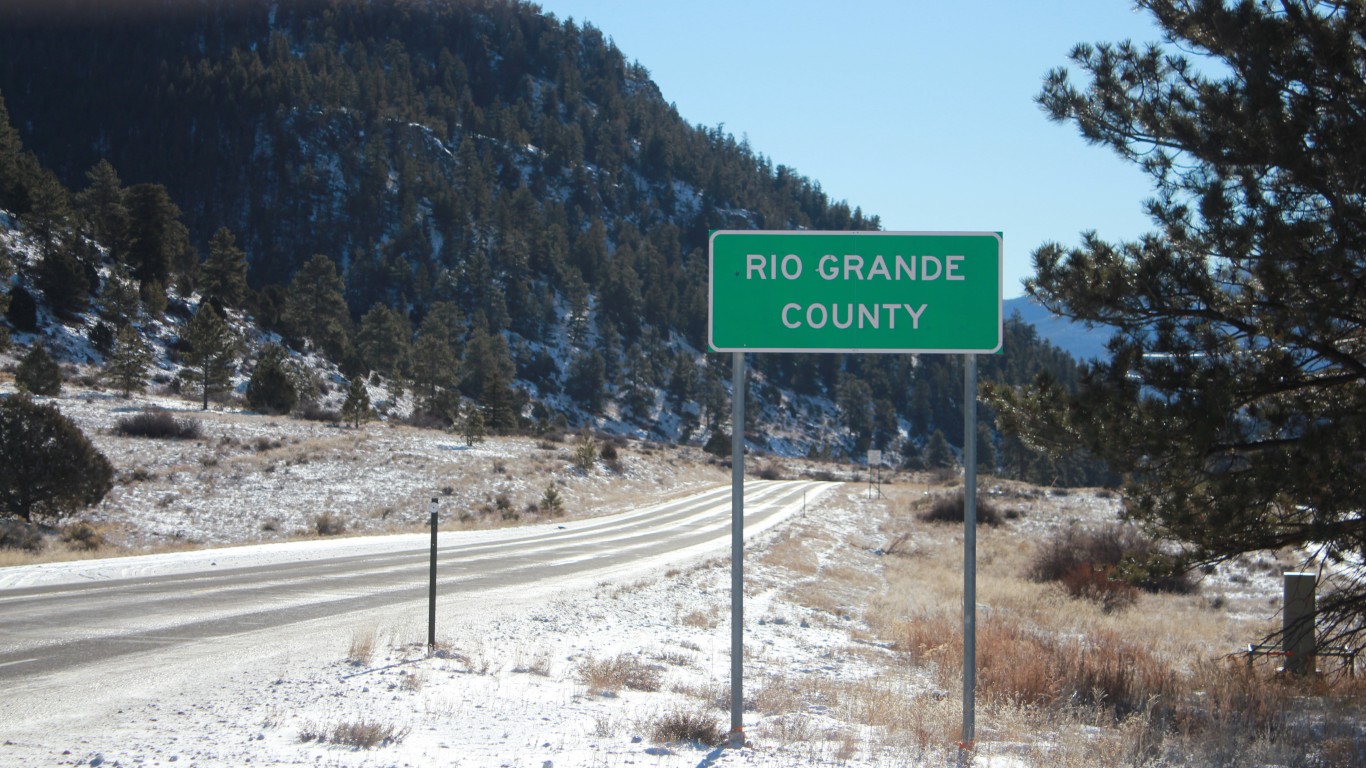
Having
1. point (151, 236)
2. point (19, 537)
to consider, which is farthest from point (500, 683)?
point (151, 236)

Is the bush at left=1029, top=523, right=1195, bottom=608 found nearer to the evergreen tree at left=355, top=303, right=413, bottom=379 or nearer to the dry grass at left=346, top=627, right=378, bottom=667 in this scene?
the dry grass at left=346, top=627, right=378, bottom=667

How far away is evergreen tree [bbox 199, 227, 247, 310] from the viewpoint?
71500 millimetres

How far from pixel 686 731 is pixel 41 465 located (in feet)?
79.1

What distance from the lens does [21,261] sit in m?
59.8

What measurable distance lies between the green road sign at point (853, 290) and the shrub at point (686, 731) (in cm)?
230

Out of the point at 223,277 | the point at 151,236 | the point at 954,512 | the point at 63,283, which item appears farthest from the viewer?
the point at 223,277

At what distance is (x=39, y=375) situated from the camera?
40.3m

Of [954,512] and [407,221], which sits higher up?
[407,221]

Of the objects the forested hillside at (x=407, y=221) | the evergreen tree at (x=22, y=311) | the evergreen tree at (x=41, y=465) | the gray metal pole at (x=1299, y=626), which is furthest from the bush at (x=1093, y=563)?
the evergreen tree at (x=22, y=311)

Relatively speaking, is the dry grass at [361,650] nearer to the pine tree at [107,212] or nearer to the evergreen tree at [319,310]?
the evergreen tree at [319,310]

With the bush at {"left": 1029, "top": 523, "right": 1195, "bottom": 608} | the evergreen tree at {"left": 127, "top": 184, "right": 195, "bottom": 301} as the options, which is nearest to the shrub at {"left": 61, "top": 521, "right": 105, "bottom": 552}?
the bush at {"left": 1029, "top": 523, "right": 1195, "bottom": 608}

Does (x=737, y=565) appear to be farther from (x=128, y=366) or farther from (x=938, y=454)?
(x=938, y=454)

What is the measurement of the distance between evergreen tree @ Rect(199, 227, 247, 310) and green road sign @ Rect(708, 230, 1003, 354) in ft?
238

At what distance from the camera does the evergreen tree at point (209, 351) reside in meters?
47.2
